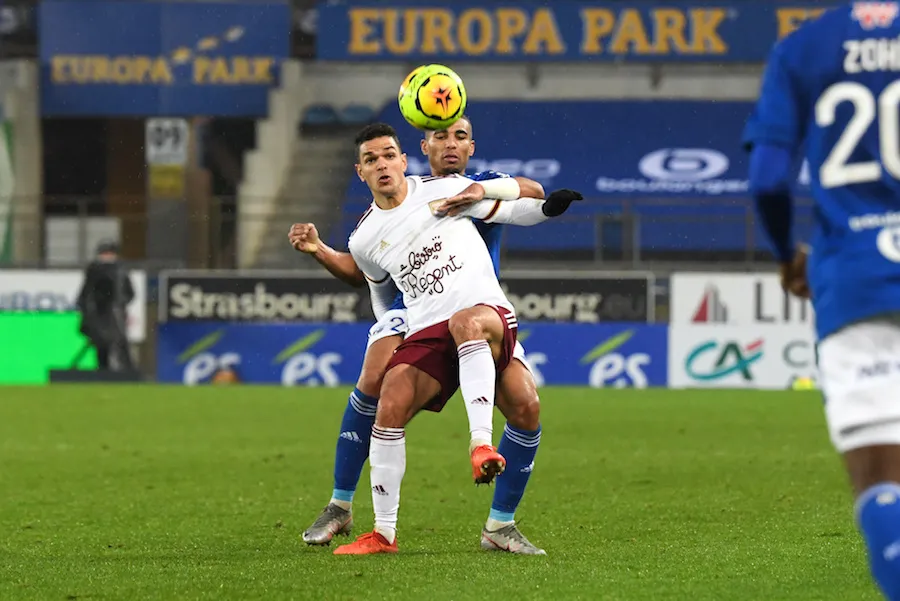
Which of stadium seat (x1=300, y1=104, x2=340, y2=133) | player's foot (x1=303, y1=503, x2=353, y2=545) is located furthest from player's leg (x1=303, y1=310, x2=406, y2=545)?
stadium seat (x1=300, y1=104, x2=340, y2=133)

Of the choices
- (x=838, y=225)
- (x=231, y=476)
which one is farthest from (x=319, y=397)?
(x=838, y=225)

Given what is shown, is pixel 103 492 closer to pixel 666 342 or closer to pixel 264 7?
pixel 666 342

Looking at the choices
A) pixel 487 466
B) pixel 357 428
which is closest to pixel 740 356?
pixel 357 428

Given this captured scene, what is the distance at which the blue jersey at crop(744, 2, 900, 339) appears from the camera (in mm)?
4117

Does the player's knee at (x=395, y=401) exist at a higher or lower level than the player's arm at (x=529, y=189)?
lower

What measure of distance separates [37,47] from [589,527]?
90.0ft

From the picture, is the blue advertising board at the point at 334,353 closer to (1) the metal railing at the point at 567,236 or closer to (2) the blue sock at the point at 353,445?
(1) the metal railing at the point at 567,236

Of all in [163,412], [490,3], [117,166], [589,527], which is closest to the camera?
[589,527]

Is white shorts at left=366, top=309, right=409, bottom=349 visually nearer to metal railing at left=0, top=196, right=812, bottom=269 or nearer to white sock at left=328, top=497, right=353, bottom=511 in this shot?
white sock at left=328, top=497, right=353, bottom=511

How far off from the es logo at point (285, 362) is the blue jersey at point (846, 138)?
722 inches

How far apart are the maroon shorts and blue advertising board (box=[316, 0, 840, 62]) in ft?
80.8

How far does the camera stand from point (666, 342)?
72.0 feet

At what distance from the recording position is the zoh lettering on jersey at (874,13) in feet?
13.8

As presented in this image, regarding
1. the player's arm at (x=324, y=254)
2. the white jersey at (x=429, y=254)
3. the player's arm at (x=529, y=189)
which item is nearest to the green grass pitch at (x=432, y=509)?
the white jersey at (x=429, y=254)
